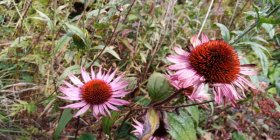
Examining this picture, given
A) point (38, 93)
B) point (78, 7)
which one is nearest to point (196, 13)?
point (78, 7)

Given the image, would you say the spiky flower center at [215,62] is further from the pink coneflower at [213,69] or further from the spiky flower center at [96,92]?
the spiky flower center at [96,92]

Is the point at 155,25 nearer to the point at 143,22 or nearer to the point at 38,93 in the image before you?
the point at 143,22

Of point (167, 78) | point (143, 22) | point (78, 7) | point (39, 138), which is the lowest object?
point (39, 138)

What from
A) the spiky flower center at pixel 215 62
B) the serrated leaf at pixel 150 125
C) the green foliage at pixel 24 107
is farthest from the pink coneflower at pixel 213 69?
the green foliage at pixel 24 107

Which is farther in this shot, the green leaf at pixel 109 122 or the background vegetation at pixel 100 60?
the background vegetation at pixel 100 60

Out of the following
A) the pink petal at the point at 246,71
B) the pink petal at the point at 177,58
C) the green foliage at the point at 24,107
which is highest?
the pink petal at the point at 177,58

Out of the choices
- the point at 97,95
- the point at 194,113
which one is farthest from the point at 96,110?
the point at 194,113
